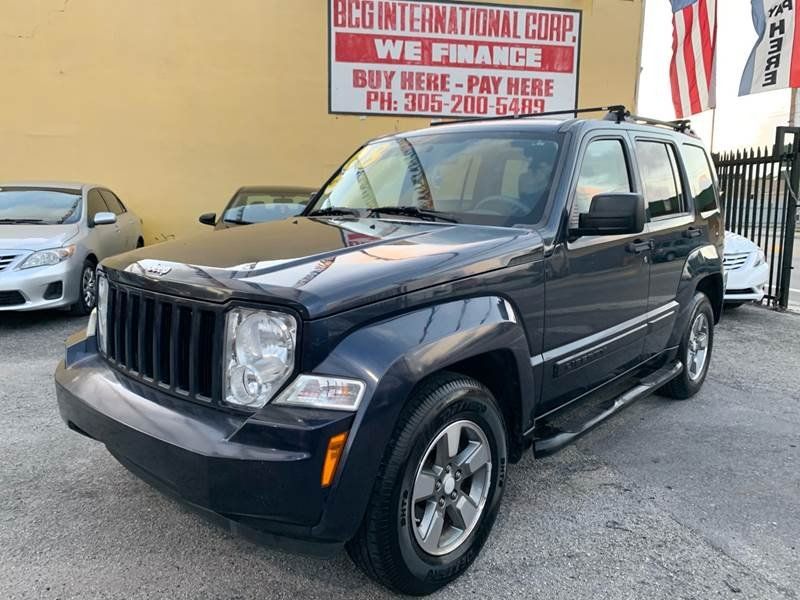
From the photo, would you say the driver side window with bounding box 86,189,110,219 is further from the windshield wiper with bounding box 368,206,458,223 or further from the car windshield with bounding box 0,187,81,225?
the windshield wiper with bounding box 368,206,458,223

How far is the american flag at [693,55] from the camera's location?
10695mm

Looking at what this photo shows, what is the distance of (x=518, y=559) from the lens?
271 centimetres

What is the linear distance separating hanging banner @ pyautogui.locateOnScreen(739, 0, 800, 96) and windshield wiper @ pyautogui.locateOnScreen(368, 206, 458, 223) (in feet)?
25.0

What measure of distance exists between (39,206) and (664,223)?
6.90m

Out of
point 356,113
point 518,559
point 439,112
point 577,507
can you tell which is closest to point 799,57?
point 439,112

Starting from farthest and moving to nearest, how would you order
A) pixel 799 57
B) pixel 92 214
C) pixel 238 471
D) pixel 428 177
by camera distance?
pixel 799 57 → pixel 92 214 → pixel 428 177 → pixel 238 471

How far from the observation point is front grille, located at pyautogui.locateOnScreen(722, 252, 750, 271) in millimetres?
7762

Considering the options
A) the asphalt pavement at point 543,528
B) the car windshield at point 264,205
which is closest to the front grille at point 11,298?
the asphalt pavement at point 543,528

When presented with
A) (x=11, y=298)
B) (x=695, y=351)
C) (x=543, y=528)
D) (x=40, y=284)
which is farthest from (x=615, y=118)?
(x=11, y=298)

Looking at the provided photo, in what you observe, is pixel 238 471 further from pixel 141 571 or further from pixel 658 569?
pixel 658 569

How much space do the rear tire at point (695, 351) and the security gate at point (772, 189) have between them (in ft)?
13.2

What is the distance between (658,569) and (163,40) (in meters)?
10.9

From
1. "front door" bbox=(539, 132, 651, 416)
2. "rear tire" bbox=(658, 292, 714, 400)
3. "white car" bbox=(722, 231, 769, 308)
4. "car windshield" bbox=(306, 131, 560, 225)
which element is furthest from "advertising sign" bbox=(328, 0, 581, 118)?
"front door" bbox=(539, 132, 651, 416)

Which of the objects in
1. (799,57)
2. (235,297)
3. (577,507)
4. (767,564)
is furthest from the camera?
(799,57)
